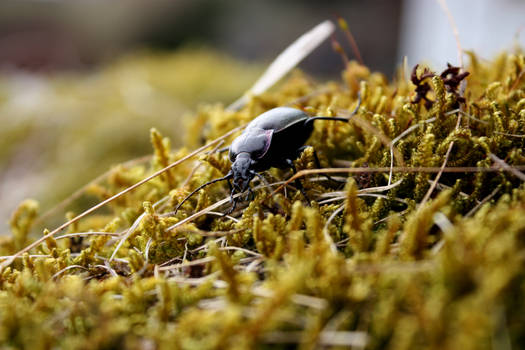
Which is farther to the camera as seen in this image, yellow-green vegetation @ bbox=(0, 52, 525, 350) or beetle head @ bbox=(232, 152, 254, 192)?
beetle head @ bbox=(232, 152, 254, 192)

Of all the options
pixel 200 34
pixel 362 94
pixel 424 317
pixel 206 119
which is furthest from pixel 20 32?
pixel 424 317

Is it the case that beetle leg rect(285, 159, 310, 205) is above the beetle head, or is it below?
below

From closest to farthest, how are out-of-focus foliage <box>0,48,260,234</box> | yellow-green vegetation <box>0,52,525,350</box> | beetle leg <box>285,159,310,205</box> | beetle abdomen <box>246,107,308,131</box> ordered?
yellow-green vegetation <box>0,52,525,350</box> → beetle leg <box>285,159,310,205</box> → beetle abdomen <box>246,107,308,131</box> → out-of-focus foliage <box>0,48,260,234</box>

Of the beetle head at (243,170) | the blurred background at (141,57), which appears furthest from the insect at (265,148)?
the blurred background at (141,57)

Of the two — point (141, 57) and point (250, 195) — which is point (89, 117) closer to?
point (250, 195)

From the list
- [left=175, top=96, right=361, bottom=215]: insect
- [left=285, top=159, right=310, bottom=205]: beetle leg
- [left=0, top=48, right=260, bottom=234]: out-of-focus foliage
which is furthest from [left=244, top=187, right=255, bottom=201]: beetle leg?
[left=0, top=48, right=260, bottom=234]: out-of-focus foliage

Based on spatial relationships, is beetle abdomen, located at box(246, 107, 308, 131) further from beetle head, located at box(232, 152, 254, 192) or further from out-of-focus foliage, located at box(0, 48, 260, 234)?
out-of-focus foliage, located at box(0, 48, 260, 234)

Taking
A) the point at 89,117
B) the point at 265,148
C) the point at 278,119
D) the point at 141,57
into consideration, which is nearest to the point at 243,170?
the point at 265,148
